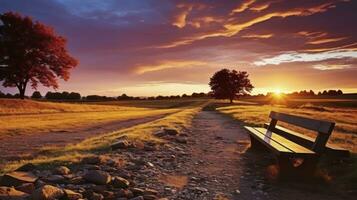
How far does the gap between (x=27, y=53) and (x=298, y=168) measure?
42.4 meters

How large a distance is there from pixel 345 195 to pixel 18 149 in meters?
11.0

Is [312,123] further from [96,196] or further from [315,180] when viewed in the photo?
[96,196]

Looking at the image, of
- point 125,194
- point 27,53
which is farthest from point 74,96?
point 125,194

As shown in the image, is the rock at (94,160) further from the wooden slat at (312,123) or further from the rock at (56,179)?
the wooden slat at (312,123)

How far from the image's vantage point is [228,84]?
85938 millimetres

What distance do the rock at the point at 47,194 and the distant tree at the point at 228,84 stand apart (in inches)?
3203

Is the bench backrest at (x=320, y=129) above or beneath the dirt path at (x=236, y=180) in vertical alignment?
above

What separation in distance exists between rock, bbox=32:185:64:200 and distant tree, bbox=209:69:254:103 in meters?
81.3

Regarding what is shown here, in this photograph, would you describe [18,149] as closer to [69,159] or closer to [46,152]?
[46,152]

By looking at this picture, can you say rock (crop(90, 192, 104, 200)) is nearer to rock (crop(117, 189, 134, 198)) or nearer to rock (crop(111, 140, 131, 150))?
rock (crop(117, 189, 134, 198))

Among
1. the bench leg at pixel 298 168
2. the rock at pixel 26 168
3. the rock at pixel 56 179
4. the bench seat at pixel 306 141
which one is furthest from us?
the bench seat at pixel 306 141

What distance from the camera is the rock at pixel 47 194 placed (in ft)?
17.1

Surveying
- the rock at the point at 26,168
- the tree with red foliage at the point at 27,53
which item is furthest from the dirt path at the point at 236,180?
the tree with red foliage at the point at 27,53

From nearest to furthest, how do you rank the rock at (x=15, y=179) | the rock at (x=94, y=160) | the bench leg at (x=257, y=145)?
the rock at (x=15, y=179), the rock at (x=94, y=160), the bench leg at (x=257, y=145)
